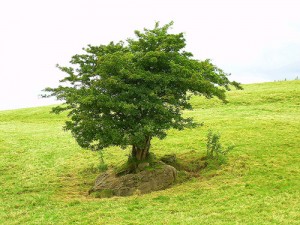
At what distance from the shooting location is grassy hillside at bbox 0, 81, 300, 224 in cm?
1591

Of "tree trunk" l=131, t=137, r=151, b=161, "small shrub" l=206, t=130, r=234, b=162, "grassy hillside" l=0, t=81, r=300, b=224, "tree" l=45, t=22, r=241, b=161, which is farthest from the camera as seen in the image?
"small shrub" l=206, t=130, r=234, b=162

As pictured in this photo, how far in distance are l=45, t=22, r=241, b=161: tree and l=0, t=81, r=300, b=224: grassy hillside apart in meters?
3.77

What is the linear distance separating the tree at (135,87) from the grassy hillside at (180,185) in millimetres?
3768

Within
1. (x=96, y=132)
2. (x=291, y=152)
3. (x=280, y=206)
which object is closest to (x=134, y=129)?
(x=96, y=132)

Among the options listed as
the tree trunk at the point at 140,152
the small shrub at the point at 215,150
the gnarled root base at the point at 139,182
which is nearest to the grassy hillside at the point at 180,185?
the small shrub at the point at 215,150

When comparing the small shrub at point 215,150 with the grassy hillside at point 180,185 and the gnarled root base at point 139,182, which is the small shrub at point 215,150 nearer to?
the grassy hillside at point 180,185

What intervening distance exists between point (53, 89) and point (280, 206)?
1440 cm

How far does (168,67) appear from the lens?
839 inches

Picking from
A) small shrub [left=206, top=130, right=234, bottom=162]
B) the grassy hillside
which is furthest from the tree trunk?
small shrub [left=206, top=130, right=234, bottom=162]

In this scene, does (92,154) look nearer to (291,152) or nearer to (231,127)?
(231,127)

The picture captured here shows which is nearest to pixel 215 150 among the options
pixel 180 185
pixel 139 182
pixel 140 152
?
pixel 180 185

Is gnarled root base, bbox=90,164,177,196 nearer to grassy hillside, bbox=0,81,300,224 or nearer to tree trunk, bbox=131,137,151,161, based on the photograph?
grassy hillside, bbox=0,81,300,224

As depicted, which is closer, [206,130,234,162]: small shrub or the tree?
the tree

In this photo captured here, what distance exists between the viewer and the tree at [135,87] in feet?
63.7
